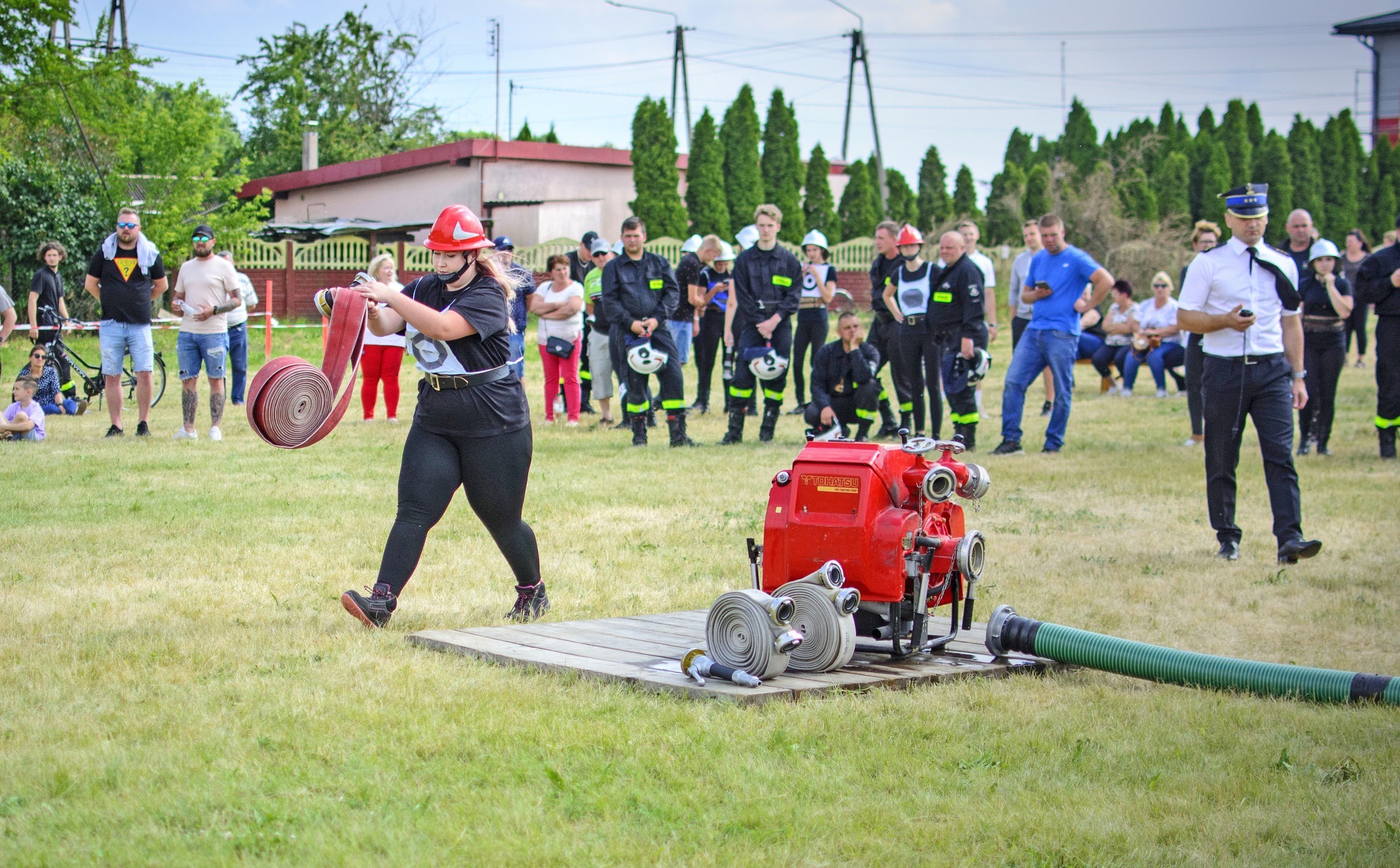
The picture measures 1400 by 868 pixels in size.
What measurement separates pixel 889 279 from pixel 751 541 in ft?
28.2

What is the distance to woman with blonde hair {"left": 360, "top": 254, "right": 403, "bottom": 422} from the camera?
1418 centimetres

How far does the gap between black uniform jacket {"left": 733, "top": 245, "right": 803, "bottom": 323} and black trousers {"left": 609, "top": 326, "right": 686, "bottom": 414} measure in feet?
2.89

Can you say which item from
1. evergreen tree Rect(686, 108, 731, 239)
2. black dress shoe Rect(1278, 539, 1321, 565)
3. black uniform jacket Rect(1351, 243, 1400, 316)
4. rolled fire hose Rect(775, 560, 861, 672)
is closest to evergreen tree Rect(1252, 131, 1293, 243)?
evergreen tree Rect(686, 108, 731, 239)

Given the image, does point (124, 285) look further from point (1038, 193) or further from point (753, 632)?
point (1038, 193)

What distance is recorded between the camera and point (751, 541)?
5809 mm

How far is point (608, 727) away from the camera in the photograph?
468cm

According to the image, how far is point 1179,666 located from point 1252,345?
3326 millimetres

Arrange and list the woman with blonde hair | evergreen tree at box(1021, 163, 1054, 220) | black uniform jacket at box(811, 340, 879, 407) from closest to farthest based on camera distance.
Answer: black uniform jacket at box(811, 340, 879, 407) < the woman with blonde hair < evergreen tree at box(1021, 163, 1054, 220)

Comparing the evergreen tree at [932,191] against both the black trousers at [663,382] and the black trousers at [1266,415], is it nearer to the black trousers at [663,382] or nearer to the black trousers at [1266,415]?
the black trousers at [663,382]

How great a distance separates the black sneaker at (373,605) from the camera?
6.16 m

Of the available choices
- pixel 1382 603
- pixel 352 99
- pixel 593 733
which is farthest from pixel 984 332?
pixel 352 99

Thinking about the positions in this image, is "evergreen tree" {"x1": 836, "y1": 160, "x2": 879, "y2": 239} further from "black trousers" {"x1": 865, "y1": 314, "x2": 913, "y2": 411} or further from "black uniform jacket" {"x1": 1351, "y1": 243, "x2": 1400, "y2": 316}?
"black uniform jacket" {"x1": 1351, "y1": 243, "x2": 1400, "y2": 316}

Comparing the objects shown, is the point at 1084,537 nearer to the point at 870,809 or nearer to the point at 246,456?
the point at 870,809

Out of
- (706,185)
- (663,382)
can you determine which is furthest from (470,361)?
(706,185)
